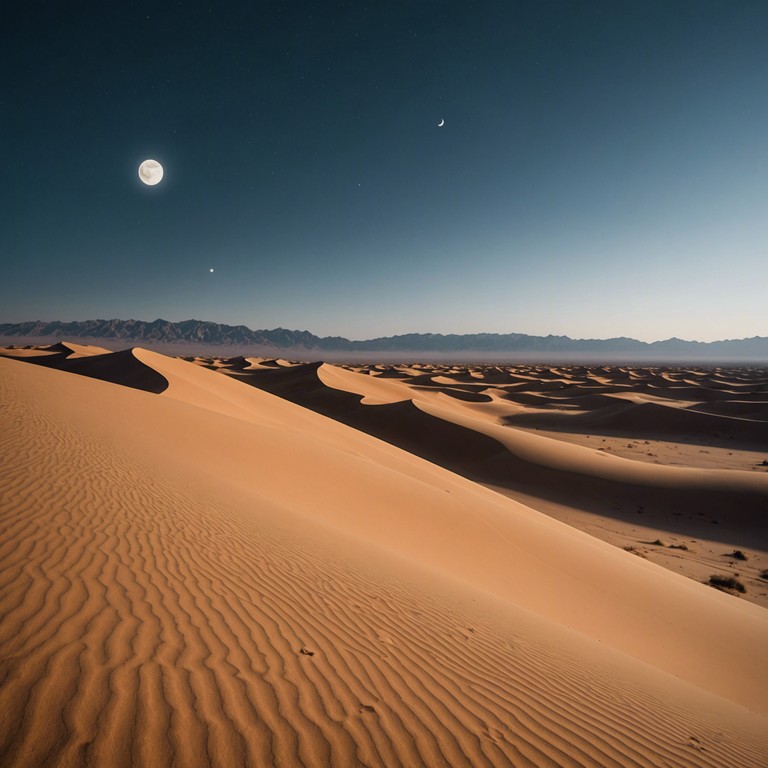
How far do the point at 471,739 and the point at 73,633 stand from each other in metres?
2.52

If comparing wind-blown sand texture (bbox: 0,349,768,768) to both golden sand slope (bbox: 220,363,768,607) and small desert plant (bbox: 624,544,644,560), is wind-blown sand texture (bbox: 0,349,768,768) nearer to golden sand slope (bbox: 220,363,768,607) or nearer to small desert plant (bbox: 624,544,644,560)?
small desert plant (bbox: 624,544,644,560)

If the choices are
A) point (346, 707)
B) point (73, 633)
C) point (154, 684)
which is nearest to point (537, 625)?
point (346, 707)

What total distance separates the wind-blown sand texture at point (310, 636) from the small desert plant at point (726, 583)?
1.83 metres

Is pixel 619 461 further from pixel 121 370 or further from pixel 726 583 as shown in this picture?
pixel 121 370

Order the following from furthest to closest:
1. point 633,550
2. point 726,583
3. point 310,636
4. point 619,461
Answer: point 619,461
point 633,550
point 726,583
point 310,636

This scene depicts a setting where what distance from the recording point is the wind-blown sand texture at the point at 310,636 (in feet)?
6.72

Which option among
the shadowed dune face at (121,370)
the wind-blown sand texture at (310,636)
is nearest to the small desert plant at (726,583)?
the wind-blown sand texture at (310,636)

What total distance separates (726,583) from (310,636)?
449 inches

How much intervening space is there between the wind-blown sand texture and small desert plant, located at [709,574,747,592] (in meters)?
1.83

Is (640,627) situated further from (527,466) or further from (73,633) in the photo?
(527,466)

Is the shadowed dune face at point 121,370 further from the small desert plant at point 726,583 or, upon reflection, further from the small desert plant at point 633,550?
the small desert plant at point 726,583

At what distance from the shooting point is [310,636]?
3.09 metres

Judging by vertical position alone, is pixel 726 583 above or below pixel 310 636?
below

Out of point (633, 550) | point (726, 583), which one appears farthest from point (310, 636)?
point (633, 550)
